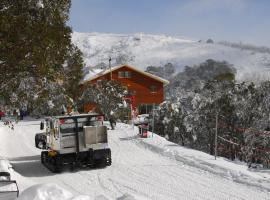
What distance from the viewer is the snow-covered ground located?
41.2 ft

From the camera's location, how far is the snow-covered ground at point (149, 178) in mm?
12555

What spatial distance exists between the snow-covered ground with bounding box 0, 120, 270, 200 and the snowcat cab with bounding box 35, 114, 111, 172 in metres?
0.42

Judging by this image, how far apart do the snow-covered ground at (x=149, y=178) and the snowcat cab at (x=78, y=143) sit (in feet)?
1.37

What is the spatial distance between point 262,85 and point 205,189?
2654cm

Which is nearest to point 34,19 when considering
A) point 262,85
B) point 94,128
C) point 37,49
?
point 37,49

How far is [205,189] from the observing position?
13.4 m

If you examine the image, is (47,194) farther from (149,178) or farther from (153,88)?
(153,88)

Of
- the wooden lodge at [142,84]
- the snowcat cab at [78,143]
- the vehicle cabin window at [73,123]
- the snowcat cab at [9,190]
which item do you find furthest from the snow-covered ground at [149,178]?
the wooden lodge at [142,84]

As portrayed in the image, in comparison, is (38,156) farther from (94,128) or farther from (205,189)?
(205,189)

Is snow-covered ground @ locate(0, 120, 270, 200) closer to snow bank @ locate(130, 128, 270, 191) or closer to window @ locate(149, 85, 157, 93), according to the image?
snow bank @ locate(130, 128, 270, 191)

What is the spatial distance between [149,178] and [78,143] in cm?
376

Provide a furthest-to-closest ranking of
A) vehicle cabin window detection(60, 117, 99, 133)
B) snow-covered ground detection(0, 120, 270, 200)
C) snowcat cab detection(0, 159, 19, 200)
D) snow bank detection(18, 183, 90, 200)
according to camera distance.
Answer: vehicle cabin window detection(60, 117, 99, 133) → snow-covered ground detection(0, 120, 270, 200) → snowcat cab detection(0, 159, 19, 200) → snow bank detection(18, 183, 90, 200)

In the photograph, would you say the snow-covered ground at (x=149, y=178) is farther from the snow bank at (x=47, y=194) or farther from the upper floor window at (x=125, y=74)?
the upper floor window at (x=125, y=74)

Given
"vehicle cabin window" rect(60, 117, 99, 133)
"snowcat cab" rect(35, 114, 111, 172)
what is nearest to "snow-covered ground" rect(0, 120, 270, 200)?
"snowcat cab" rect(35, 114, 111, 172)
